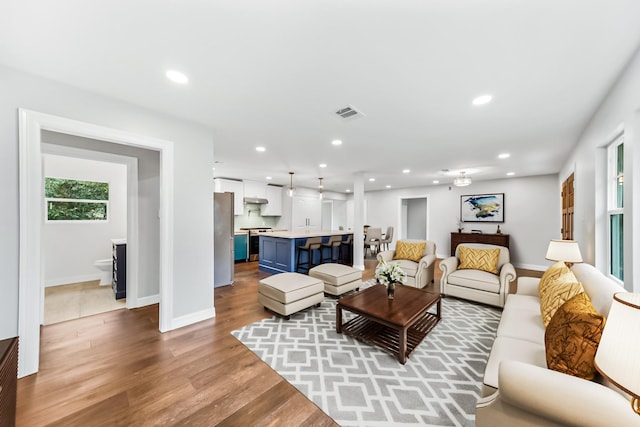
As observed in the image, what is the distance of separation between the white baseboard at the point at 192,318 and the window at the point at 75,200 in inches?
143

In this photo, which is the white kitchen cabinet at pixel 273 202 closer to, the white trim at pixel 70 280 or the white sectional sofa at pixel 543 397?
the white trim at pixel 70 280

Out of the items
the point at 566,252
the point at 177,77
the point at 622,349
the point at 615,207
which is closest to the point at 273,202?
the point at 177,77

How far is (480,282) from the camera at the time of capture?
3.44 metres

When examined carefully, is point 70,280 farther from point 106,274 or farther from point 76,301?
point 76,301

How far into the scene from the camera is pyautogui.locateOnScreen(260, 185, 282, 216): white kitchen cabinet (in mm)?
7840

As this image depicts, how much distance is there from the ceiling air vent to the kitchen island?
300cm

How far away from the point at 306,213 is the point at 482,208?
5.43 meters

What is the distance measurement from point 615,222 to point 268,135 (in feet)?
12.4

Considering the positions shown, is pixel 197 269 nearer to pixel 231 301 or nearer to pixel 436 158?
pixel 231 301

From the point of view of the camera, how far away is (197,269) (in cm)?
293

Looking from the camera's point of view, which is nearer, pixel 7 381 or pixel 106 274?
pixel 7 381

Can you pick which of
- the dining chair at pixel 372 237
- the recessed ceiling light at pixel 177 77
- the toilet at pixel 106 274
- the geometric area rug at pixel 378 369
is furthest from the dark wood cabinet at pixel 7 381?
the dining chair at pixel 372 237

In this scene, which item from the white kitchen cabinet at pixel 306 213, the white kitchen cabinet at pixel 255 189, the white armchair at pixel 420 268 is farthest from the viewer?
the white kitchen cabinet at pixel 306 213

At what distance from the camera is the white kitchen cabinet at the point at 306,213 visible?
8125mm
